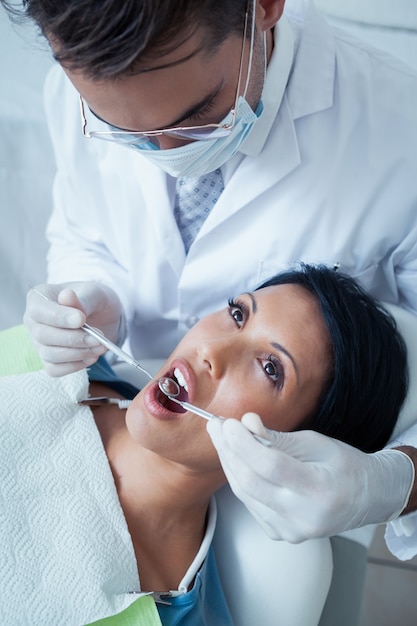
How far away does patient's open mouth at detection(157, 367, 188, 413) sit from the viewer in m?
1.40

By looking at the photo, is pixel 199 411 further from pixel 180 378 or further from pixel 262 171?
pixel 262 171

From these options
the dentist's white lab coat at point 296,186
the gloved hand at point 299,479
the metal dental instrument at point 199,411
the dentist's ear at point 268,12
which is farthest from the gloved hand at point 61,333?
the dentist's ear at point 268,12

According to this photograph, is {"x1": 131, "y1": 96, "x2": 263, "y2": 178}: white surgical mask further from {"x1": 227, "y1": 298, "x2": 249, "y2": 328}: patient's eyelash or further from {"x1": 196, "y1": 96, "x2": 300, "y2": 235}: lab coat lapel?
{"x1": 227, "y1": 298, "x2": 249, "y2": 328}: patient's eyelash

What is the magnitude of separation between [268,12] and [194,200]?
0.55 m

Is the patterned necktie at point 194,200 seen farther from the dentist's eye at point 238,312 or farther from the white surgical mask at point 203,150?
the dentist's eye at point 238,312

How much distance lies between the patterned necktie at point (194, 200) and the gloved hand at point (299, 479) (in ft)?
2.35

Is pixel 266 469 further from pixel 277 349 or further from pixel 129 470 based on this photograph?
pixel 129 470

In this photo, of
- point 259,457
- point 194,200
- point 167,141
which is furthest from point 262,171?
point 259,457

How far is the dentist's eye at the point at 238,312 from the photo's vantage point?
4.86 feet

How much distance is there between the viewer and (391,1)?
2.21m

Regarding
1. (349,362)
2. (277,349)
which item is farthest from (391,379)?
(277,349)

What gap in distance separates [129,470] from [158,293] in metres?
0.54

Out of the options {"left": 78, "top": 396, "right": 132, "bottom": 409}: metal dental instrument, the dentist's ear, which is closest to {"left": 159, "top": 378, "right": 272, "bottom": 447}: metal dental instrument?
{"left": 78, "top": 396, "right": 132, "bottom": 409}: metal dental instrument

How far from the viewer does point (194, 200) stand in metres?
1.75
